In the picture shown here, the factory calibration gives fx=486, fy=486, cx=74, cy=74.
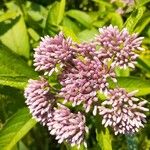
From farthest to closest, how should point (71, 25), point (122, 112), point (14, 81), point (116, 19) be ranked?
point (71, 25), point (116, 19), point (14, 81), point (122, 112)

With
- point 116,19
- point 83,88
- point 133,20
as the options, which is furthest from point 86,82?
point 116,19

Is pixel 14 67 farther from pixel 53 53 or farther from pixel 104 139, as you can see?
pixel 104 139

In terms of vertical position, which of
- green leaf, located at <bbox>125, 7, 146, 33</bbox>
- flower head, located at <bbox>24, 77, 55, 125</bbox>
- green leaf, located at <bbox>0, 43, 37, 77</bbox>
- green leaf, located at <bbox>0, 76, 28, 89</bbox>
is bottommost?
flower head, located at <bbox>24, 77, 55, 125</bbox>

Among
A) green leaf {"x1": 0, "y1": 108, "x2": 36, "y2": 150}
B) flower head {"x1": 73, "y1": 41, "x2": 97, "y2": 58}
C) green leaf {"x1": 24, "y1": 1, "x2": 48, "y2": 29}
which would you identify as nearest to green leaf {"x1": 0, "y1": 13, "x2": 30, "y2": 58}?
green leaf {"x1": 24, "y1": 1, "x2": 48, "y2": 29}

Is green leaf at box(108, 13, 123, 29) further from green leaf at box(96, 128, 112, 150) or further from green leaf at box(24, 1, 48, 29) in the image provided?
green leaf at box(96, 128, 112, 150)

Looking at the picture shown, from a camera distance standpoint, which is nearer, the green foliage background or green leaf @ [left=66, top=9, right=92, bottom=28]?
the green foliage background

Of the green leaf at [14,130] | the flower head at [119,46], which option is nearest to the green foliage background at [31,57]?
the green leaf at [14,130]

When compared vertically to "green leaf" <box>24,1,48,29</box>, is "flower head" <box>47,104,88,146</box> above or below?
below
